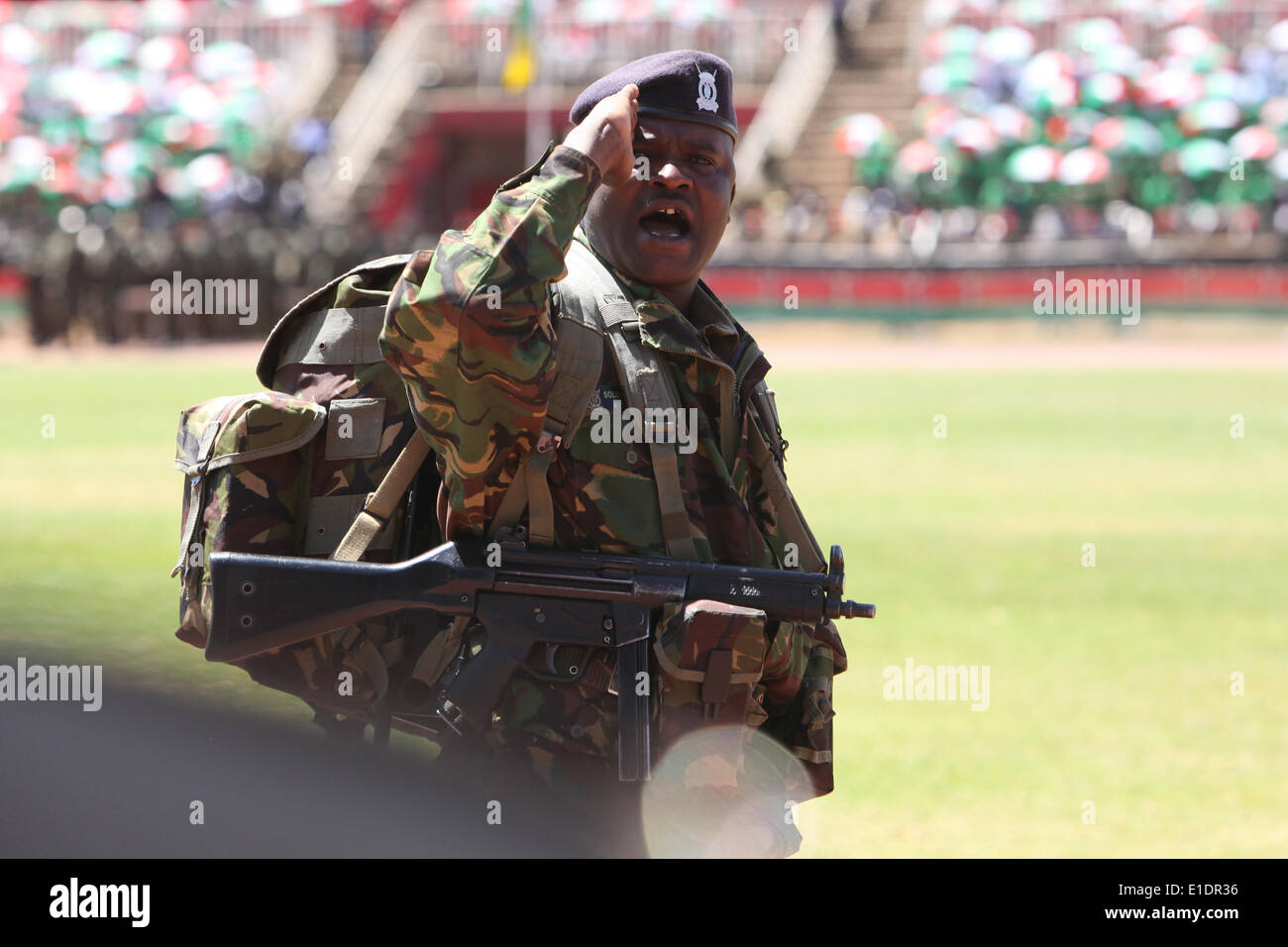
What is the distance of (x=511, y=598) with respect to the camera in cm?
301

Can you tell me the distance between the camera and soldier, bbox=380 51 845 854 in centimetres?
277

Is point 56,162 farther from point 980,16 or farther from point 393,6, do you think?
point 980,16

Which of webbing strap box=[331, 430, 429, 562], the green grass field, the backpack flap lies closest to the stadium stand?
the green grass field

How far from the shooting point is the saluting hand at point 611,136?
285cm

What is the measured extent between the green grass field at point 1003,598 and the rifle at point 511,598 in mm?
1228

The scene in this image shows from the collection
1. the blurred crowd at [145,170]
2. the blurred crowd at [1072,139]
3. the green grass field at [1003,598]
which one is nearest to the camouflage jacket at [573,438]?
the green grass field at [1003,598]

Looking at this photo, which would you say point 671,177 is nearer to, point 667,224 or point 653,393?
point 667,224

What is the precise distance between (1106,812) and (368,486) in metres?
3.53

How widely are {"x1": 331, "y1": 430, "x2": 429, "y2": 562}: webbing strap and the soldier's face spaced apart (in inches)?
19.1

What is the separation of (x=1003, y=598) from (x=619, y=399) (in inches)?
268

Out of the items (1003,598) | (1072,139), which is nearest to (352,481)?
(1003,598)

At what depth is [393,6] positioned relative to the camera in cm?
4409

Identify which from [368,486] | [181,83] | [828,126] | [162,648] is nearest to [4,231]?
[181,83]

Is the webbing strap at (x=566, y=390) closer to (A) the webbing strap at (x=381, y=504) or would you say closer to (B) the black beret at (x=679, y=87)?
(A) the webbing strap at (x=381, y=504)
